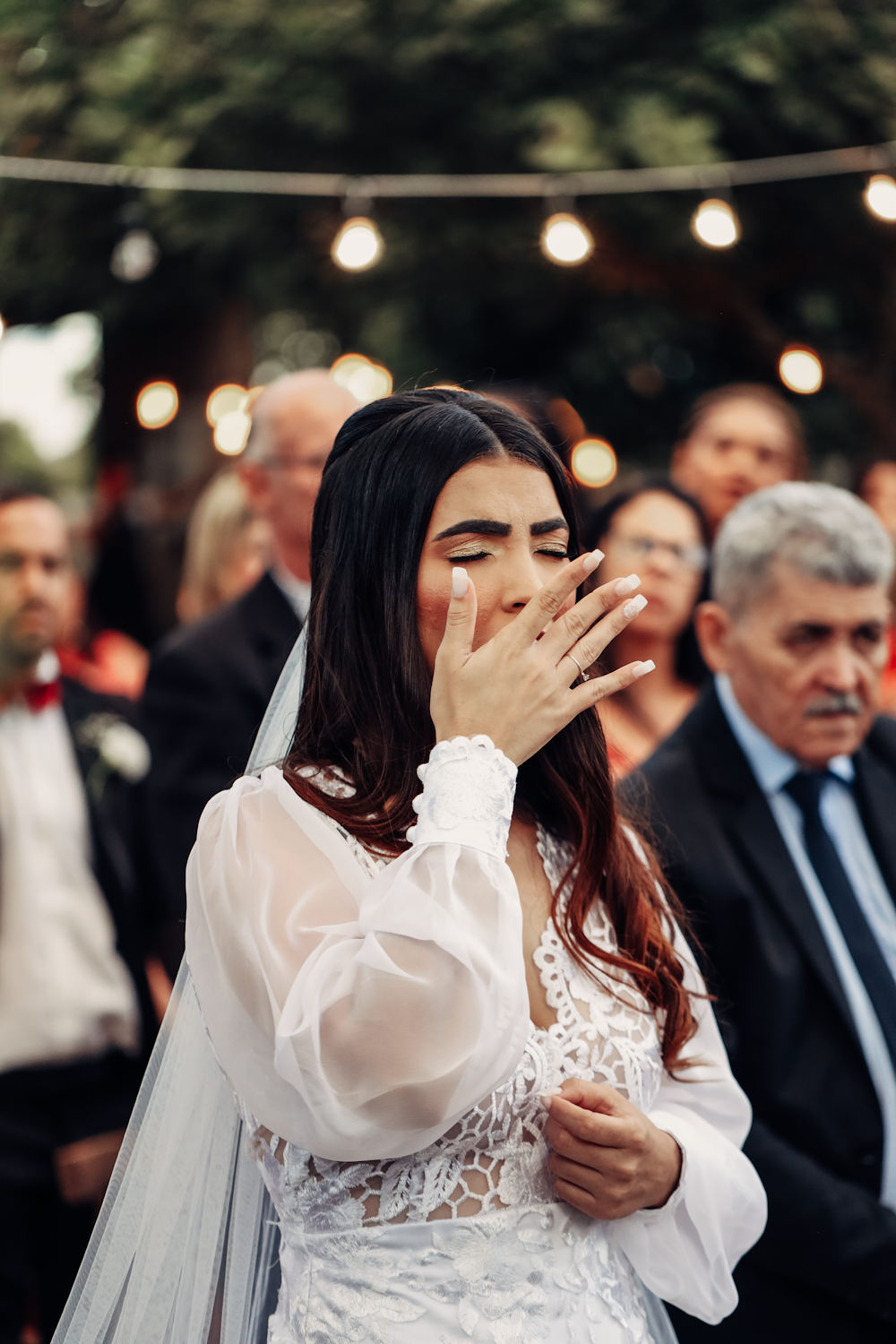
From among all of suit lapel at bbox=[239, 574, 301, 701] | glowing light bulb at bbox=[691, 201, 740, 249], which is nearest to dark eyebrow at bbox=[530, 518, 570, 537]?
suit lapel at bbox=[239, 574, 301, 701]

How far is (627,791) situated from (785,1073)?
0.62 meters

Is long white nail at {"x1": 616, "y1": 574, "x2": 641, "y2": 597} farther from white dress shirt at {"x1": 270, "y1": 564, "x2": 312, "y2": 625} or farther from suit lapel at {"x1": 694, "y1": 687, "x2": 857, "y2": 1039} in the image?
white dress shirt at {"x1": 270, "y1": 564, "x2": 312, "y2": 625}

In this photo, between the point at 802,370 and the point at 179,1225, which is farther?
the point at 802,370

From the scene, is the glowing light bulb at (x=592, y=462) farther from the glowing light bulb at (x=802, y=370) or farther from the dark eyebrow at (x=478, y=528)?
the dark eyebrow at (x=478, y=528)

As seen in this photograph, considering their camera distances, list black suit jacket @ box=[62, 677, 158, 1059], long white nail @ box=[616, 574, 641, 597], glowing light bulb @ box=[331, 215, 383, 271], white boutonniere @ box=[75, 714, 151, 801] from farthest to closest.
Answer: glowing light bulb @ box=[331, 215, 383, 271] < white boutonniere @ box=[75, 714, 151, 801] < black suit jacket @ box=[62, 677, 158, 1059] < long white nail @ box=[616, 574, 641, 597]

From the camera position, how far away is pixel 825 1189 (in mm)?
2543

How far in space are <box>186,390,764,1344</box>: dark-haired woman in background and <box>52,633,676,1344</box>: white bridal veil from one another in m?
0.12

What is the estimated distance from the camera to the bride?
1629 mm

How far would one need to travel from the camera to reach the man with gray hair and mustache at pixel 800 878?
8.42 ft

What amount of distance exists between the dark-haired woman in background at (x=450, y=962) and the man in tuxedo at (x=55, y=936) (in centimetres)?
200

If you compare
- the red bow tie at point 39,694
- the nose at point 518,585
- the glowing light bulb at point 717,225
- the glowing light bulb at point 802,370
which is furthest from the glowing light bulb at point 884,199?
the nose at point 518,585

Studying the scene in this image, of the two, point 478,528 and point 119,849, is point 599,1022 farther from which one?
point 119,849

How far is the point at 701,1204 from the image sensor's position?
1.98 meters

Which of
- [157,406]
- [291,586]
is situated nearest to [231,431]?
[157,406]
